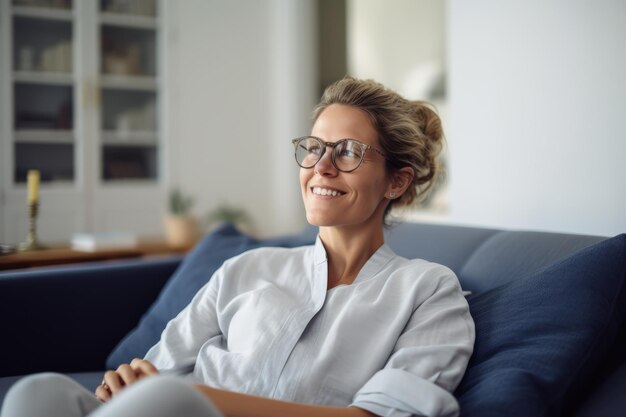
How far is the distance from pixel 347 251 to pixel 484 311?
0.32 meters

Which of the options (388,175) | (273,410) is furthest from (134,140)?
(273,410)

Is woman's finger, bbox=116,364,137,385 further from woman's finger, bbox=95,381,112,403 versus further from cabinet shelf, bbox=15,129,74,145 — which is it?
cabinet shelf, bbox=15,129,74,145

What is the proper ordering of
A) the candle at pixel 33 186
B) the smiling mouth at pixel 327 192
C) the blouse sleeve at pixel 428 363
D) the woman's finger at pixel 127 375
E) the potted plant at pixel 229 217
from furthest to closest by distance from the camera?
the potted plant at pixel 229 217, the candle at pixel 33 186, the smiling mouth at pixel 327 192, the woman's finger at pixel 127 375, the blouse sleeve at pixel 428 363

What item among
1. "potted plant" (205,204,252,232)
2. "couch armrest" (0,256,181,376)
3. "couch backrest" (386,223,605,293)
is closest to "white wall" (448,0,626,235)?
"couch backrest" (386,223,605,293)

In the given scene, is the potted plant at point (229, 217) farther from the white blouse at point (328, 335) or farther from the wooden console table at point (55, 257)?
the white blouse at point (328, 335)

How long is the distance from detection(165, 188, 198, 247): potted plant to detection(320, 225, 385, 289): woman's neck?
9.12ft

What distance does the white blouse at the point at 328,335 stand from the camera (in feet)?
3.65

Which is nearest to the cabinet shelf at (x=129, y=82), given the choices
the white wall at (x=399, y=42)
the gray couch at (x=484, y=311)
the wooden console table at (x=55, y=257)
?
the white wall at (x=399, y=42)

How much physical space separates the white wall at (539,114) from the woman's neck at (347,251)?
730 mm

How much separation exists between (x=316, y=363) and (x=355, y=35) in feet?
11.7

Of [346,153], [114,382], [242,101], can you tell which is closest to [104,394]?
[114,382]

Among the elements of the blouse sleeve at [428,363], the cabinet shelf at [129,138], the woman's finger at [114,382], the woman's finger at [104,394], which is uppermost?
the cabinet shelf at [129,138]

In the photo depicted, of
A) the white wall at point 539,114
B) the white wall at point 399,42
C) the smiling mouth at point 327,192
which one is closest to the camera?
the smiling mouth at point 327,192

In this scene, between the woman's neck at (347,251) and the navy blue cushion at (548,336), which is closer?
the navy blue cushion at (548,336)
